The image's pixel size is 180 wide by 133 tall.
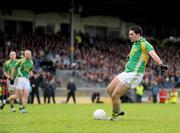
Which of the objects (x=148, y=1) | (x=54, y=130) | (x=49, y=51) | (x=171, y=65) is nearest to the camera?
(x=54, y=130)

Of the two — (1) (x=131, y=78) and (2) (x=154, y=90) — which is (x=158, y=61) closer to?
(1) (x=131, y=78)

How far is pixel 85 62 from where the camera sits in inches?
1864

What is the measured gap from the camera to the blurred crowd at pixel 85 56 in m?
44.9

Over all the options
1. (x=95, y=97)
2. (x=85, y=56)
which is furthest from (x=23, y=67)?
(x=85, y=56)

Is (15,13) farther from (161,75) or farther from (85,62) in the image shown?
(161,75)

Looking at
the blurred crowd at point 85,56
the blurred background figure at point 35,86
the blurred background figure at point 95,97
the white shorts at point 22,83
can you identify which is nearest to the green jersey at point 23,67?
the white shorts at point 22,83

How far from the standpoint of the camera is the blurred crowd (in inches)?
1768

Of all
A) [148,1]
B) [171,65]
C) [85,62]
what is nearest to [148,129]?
[85,62]

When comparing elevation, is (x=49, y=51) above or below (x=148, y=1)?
below

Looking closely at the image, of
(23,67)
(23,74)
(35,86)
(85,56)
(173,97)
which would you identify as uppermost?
(85,56)

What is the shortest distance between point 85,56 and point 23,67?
2864 cm

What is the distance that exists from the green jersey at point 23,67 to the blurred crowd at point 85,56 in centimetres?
2189

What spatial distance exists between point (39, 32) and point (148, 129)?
40.4 m

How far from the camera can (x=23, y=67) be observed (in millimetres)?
20312
